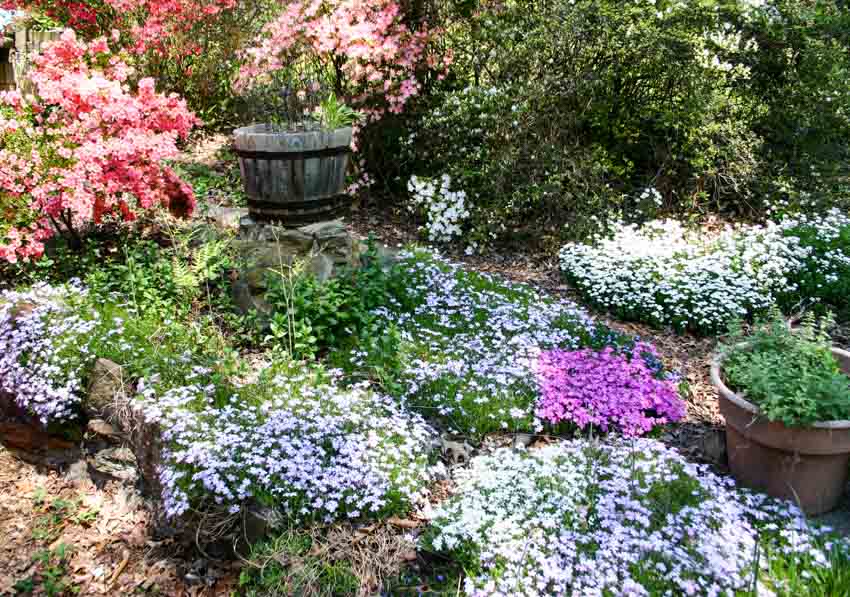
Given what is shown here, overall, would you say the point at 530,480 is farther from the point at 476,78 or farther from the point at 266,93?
the point at 476,78

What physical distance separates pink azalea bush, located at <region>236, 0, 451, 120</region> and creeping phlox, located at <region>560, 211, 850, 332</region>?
2.50 m

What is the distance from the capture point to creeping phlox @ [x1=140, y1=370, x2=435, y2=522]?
2895 mm

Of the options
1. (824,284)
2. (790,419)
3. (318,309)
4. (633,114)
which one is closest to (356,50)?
(633,114)

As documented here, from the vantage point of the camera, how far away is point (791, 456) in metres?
3.02

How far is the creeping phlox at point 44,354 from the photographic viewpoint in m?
3.82

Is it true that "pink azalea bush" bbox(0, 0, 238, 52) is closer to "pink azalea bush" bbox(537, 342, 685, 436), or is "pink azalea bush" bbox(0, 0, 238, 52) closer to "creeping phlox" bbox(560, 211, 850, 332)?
"creeping phlox" bbox(560, 211, 850, 332)

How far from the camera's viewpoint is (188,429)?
319 cm

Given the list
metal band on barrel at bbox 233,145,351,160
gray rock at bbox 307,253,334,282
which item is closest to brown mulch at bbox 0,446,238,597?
gray rock at bbox 307,253,334,282

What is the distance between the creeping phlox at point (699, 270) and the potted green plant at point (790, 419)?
1606mm

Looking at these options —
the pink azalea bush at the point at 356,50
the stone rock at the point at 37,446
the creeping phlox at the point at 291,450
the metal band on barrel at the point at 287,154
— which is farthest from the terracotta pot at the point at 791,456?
the pink azalea bush at the point at 356,50

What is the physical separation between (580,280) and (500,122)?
1.88 metres

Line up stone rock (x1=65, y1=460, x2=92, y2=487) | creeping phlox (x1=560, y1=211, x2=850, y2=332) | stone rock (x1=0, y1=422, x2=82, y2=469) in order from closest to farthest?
stone rock (x1=65, y1=460, x2=92, y2=487) → stone rock (x1=0, y1=422, x2=82, y2=469) → creeping phlox (x1=560, y1=211, x2=850, y2=332)

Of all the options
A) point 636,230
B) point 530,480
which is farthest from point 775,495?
point 636,230

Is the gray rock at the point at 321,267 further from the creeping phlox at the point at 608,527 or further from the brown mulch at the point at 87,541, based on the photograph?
the creeping phlox at the point at 608,527
